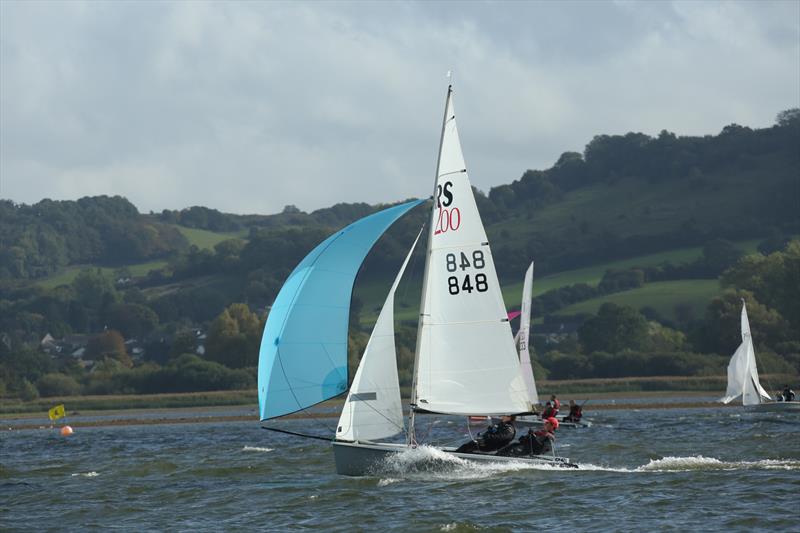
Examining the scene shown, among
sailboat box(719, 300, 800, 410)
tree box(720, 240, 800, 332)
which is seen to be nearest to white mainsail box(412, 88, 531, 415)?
sailboat box(719, 300, 800, 410)

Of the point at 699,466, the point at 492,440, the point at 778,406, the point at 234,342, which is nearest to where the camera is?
the point at 492,440

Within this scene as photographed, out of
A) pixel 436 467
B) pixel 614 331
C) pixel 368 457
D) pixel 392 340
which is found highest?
pixel 614 331

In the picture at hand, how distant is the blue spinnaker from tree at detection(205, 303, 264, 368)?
9228cm

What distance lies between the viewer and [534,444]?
34.3 m

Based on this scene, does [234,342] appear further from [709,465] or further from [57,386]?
[709,465]

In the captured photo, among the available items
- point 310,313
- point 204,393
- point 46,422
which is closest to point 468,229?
point 310,313

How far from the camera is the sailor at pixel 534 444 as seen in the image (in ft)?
112

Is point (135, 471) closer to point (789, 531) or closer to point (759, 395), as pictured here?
point (789, 531)

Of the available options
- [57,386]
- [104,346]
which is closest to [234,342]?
[57,386]

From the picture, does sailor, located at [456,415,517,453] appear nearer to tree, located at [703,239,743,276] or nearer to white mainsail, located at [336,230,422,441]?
white mainsail, located at [336,230,422,441]

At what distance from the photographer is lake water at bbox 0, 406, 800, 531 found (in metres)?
28.2

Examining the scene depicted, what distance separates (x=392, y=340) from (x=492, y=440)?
3898 millimetres

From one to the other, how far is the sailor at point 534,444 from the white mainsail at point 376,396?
314 cm

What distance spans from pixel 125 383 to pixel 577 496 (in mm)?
95701
